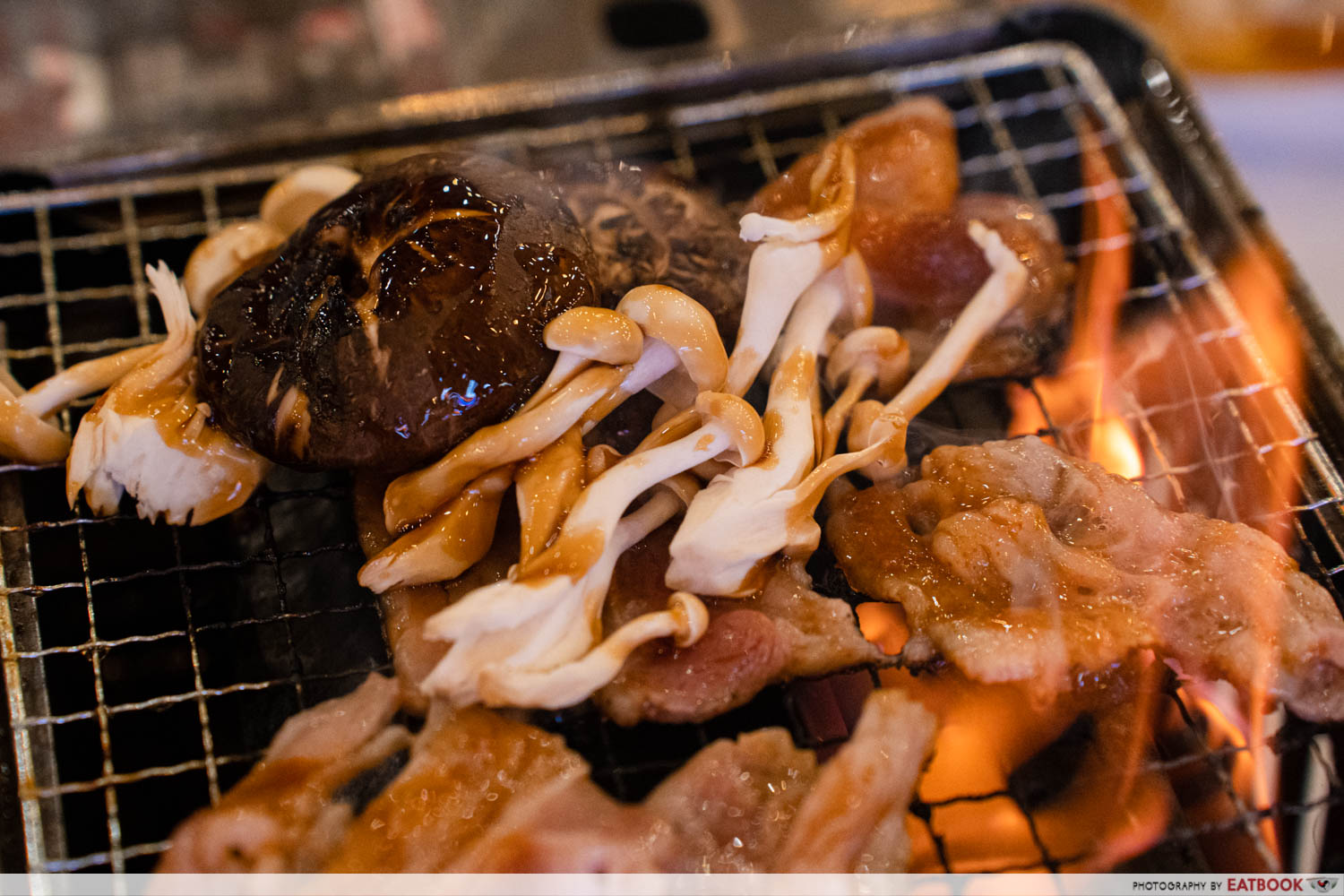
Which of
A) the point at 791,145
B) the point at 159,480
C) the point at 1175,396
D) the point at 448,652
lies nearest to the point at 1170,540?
the point at 1175,396

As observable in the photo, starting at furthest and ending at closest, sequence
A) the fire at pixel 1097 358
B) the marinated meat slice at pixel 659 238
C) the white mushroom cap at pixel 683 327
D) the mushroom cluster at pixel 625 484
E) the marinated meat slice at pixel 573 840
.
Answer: the fire at pixel 1097 358
the marinated meat slice at pixel 659 238
the white mushroom cap at pixel 683 327
the mushroom cluster at pixel 625 484
the marinated meat slice at pixel 573 840

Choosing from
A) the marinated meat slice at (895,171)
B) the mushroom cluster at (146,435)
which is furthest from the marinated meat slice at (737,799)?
the marinated meat slice at (895,171)

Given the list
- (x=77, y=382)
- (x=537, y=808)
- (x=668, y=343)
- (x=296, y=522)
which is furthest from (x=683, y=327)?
(x=77, y=382)

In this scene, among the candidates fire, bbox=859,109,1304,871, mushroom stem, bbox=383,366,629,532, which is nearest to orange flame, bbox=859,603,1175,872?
fire, bbox=859,109,1304,871

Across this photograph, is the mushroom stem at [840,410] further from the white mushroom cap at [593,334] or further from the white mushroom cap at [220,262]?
the white mushroom cap at [220,262]

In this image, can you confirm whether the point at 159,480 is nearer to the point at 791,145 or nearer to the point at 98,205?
the point at 98,205

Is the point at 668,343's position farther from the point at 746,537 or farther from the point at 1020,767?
the point at 1020,767
